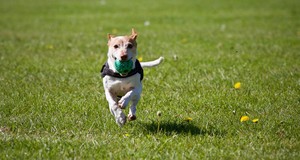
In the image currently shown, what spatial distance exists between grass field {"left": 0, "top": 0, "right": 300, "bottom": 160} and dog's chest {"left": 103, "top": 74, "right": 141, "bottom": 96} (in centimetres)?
36

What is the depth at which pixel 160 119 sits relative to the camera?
4918mm

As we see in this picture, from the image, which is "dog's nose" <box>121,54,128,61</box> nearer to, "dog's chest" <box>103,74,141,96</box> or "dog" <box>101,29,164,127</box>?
"dog" <box>101,29,164,127</box>

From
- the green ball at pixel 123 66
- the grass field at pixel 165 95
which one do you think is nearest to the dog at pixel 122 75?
the green ball at pixel 123 66

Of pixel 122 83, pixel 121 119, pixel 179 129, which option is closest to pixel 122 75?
pixel 122 83

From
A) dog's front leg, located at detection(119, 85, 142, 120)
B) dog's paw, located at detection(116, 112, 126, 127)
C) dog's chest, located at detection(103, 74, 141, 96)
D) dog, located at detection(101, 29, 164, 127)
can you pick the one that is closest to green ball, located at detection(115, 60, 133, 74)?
dog, located at detection(101, 29, 164, 127)

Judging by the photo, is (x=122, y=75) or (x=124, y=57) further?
(x=122, y=75)

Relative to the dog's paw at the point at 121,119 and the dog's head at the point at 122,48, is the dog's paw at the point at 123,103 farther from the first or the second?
the dog's head at the point at 122,48

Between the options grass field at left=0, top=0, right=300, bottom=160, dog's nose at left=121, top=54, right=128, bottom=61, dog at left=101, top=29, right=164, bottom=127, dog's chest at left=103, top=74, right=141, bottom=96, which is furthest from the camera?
dog's chest at left=103, top=74, right=141, bottom=96

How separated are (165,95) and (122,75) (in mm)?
1495

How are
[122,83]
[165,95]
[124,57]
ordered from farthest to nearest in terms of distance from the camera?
[165,95]
[122,83]
[124,57]

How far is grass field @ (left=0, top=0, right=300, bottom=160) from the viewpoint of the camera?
13.2 ft

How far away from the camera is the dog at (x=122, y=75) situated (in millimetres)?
4367

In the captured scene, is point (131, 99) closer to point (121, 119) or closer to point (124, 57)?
point (121, 119)

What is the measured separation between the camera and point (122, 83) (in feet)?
14.8
